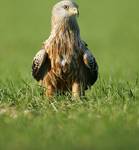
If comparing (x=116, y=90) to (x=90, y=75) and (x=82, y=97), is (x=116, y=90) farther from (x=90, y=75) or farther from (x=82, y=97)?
(x=90, y=75)

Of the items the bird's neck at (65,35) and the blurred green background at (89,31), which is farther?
the blurred green background at (89,31)

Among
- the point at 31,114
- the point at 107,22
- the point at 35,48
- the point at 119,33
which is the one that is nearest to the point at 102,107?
the point at 31,114

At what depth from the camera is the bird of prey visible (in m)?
10.0

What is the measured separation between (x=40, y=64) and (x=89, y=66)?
69 cm

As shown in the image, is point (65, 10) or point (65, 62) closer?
point (65, 62)

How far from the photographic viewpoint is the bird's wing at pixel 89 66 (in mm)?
10016

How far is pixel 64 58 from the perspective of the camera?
395 inches

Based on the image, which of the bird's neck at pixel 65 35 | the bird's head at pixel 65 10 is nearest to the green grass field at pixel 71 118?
the bird's neck at pixel 65 35

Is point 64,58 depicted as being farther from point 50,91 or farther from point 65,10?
point 65,10

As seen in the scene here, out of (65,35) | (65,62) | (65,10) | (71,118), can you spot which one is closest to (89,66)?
(65,62)

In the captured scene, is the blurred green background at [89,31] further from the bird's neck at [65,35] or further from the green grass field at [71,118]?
the bird's neck at [65,35]

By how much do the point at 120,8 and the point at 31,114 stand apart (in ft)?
96.0

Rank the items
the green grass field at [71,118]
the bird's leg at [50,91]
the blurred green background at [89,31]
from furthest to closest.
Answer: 1. the blurred green background at [89,31]
2. the bird's leg at [50,91]
3. the green grass field at [71,118]

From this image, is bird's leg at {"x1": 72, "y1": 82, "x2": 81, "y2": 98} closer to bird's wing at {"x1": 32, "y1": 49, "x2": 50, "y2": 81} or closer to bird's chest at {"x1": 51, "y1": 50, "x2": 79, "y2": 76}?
bird's chest at {"x1": 51, "y1": 50, "x2": 79, "y2": 76}
